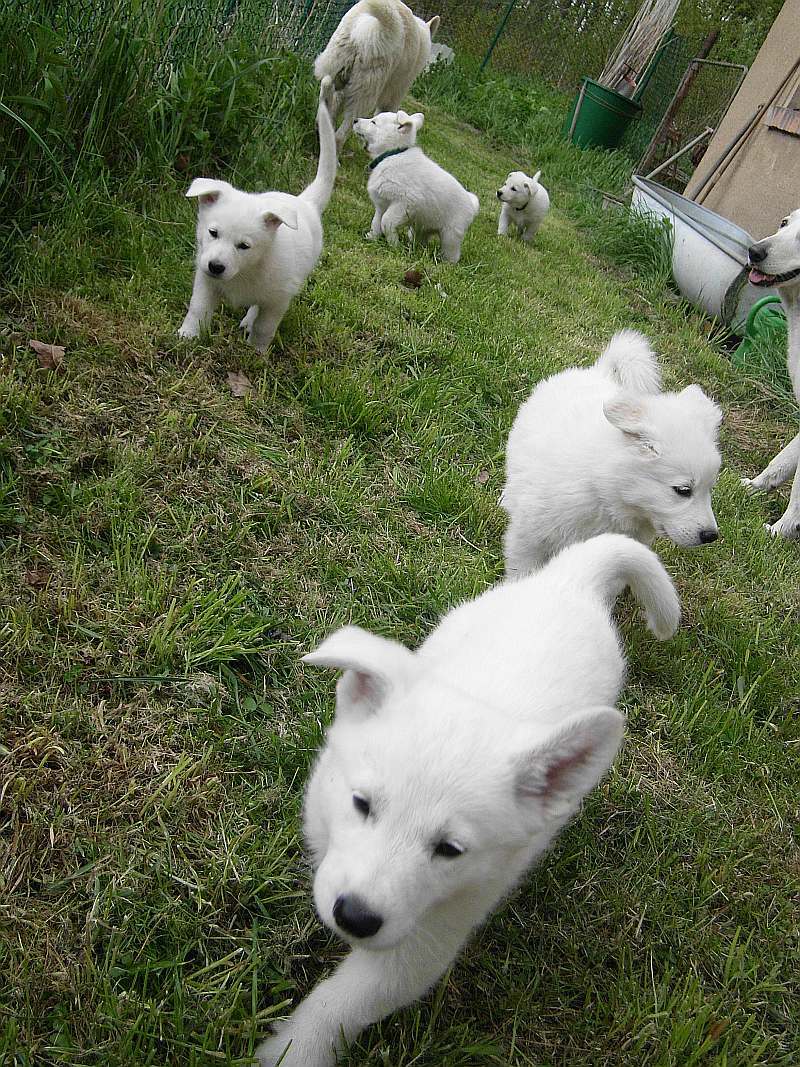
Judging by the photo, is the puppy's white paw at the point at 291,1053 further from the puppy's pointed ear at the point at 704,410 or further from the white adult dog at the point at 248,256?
the white adult dog at the point at 248,256

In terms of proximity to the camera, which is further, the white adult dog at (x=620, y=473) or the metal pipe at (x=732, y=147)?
the metal pipe at (x=732, y=147)

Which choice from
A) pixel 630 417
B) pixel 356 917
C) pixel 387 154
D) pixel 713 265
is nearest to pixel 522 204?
pixel 387 154

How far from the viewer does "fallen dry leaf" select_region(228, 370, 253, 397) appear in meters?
3.38

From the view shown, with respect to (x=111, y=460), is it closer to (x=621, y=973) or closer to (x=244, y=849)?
(x=244, y=849)

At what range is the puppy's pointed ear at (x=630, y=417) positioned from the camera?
9.64 feet

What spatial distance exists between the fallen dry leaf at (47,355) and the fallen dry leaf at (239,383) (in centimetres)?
71

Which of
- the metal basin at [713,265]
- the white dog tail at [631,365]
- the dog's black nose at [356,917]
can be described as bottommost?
the dog's black nose at [356,917]

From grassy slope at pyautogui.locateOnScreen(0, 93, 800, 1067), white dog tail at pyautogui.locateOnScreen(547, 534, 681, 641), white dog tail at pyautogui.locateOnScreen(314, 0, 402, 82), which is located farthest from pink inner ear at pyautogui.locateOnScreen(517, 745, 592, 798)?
white dog tail at pyautogui.locateOnScreen(314, 0, 402, 82)

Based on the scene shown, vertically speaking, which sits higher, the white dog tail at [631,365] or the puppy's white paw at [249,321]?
the white dog tail at [631,365]

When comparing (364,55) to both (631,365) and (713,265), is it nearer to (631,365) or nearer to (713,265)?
(713,265)

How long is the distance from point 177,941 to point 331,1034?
38cm

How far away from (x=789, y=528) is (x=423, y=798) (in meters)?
3.56

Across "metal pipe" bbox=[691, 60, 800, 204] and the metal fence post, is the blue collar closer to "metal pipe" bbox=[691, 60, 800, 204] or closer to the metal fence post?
"metal pipe" bbox=[691, 60, 800, 204]

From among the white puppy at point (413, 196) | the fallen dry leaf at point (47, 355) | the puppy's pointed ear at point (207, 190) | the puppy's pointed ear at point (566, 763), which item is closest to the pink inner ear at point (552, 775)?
the puppy's pointed ear at point (566, 763)
